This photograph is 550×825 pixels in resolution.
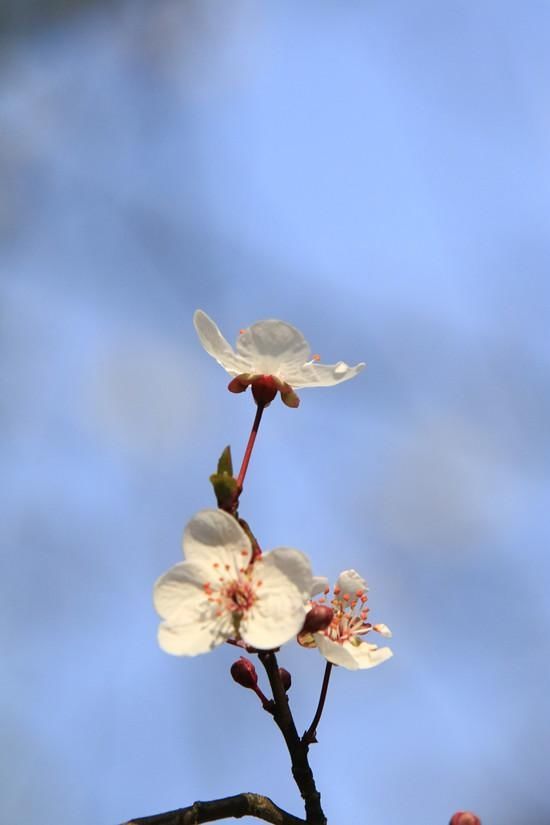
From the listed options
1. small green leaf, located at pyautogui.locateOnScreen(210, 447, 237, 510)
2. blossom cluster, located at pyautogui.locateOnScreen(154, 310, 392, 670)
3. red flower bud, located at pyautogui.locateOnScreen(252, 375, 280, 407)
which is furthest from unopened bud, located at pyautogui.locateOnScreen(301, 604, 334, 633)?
red flower bud, located at pyautogui.locateOnScreen(252, 375, 280, 407)

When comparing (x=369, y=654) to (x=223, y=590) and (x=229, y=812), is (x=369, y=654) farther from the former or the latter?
(x=229, y=812)

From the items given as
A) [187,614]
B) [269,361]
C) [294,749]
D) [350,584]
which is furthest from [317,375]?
[294,749]

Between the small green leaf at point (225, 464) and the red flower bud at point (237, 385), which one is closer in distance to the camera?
the small green leaf at point (225, 464)

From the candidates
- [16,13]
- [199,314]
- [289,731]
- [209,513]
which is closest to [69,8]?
[16,13]

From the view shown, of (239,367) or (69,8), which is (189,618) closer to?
(239,367)

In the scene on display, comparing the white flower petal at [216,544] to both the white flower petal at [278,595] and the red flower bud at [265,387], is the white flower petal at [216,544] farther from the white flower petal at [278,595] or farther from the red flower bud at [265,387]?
the red flower bud at [265,387]

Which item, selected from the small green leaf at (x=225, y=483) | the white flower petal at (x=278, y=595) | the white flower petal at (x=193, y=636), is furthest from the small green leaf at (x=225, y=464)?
the white flower petal at (x=193, y=636)

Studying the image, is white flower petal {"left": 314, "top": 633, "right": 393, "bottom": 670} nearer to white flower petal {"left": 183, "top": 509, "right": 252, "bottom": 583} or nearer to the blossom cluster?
the blossom cluster
